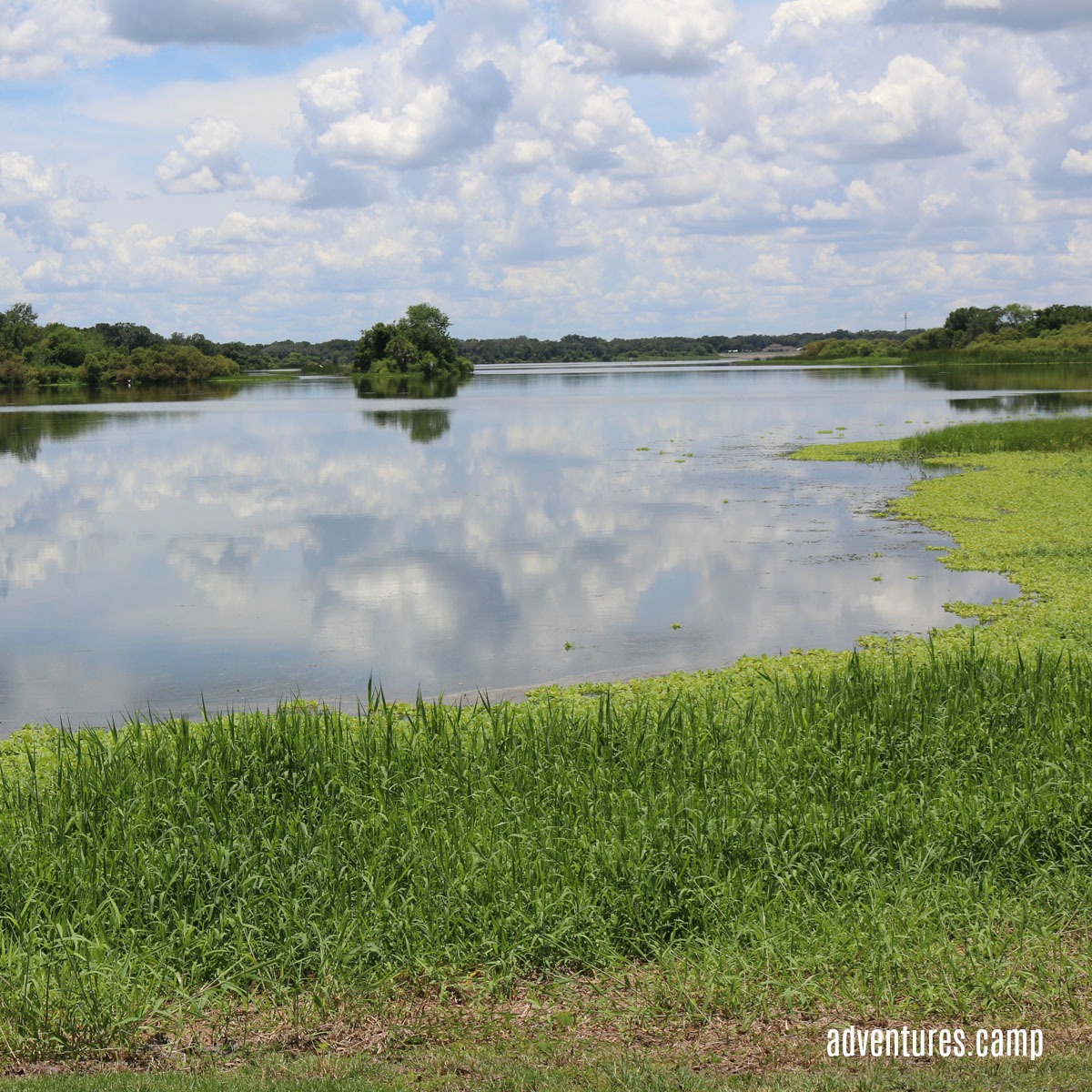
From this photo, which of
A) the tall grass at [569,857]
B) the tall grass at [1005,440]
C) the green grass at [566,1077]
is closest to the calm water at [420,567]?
the tall grass at [1005,440]

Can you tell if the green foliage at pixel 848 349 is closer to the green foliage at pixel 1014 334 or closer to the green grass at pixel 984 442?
the green foliage at pixel 1014 334

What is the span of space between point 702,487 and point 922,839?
21058 millimetres

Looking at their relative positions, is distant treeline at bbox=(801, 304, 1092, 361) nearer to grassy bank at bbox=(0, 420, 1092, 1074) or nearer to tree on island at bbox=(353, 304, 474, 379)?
tree on island at bbox=(353, 304, 474, 379)

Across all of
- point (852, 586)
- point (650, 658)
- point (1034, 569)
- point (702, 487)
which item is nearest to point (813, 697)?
point (650, 658)

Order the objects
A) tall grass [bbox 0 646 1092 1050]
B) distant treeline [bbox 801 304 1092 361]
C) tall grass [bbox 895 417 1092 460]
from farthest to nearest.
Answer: distant treeline [bbox 801 304 1092 361] < tall grass [bbox 895 417 1092 460] < tall grass [bbox 0 646 1092 1050]

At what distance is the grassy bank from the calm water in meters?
3.72

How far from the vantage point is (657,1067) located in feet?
16.0

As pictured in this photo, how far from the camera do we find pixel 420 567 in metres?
18.3

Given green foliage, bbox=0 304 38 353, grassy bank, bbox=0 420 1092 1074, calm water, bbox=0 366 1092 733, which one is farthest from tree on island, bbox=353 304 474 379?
grassy bank, bbox=0 420 1092 1074

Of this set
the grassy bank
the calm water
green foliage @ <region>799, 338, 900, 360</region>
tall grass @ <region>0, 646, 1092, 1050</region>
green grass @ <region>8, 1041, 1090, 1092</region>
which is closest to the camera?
green grass @ <region>8, 1041, 1090, 1092</region>

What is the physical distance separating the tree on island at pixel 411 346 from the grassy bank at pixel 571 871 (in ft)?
410

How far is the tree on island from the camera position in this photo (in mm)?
131375

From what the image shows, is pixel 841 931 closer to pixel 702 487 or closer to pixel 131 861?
pixel 131 861

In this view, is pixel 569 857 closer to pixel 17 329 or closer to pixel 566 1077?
pixel 566 1077
